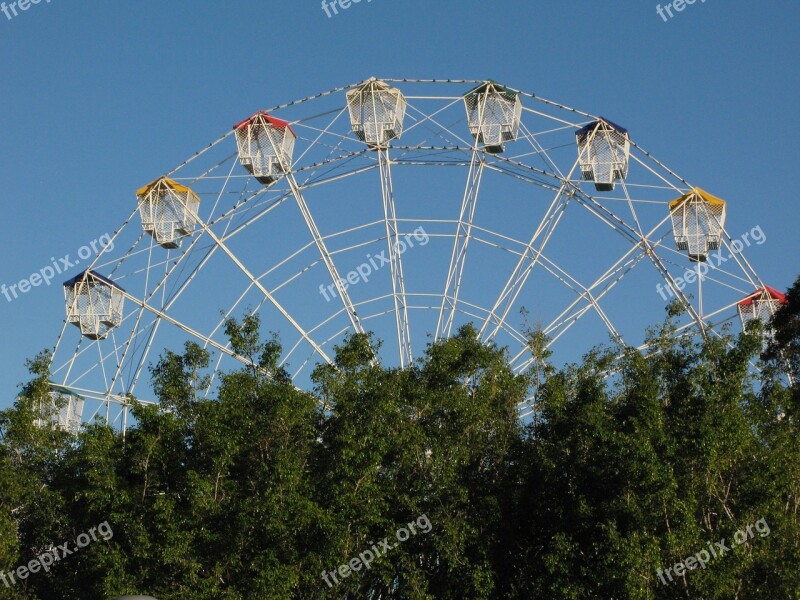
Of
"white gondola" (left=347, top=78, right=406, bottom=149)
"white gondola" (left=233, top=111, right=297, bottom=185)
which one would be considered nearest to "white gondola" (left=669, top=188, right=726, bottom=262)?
"white gondola" (left=347, top=78, right=406, bottom=149)

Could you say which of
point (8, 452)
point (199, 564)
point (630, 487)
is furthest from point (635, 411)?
point (8, 452)

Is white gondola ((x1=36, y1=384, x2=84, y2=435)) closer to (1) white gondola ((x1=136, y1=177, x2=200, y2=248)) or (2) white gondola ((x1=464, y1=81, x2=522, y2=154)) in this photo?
(1) white gondola ((x1=136, y1=177, x2=200, y2=248))

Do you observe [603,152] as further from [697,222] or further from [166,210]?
[166,210]

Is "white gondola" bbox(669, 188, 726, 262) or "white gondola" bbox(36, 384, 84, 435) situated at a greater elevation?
"white gondola" bbox(36, 384, 84, 435)

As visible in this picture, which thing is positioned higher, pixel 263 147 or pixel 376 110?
pixel 263 147

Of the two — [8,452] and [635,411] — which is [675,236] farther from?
[8,452]

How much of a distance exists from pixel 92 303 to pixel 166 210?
4.56m

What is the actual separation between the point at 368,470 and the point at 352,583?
3.29 metres

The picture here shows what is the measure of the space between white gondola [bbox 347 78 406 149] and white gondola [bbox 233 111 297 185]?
2547mm

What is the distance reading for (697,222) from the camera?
1844 inches

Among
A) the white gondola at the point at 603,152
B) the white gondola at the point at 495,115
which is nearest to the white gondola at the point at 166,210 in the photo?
the white gondola at the point at 495,115

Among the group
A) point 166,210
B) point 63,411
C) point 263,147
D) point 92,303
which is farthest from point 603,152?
point 63,411

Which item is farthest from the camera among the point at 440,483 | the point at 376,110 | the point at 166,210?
the point at 166,210

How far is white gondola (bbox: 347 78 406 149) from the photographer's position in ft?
146
